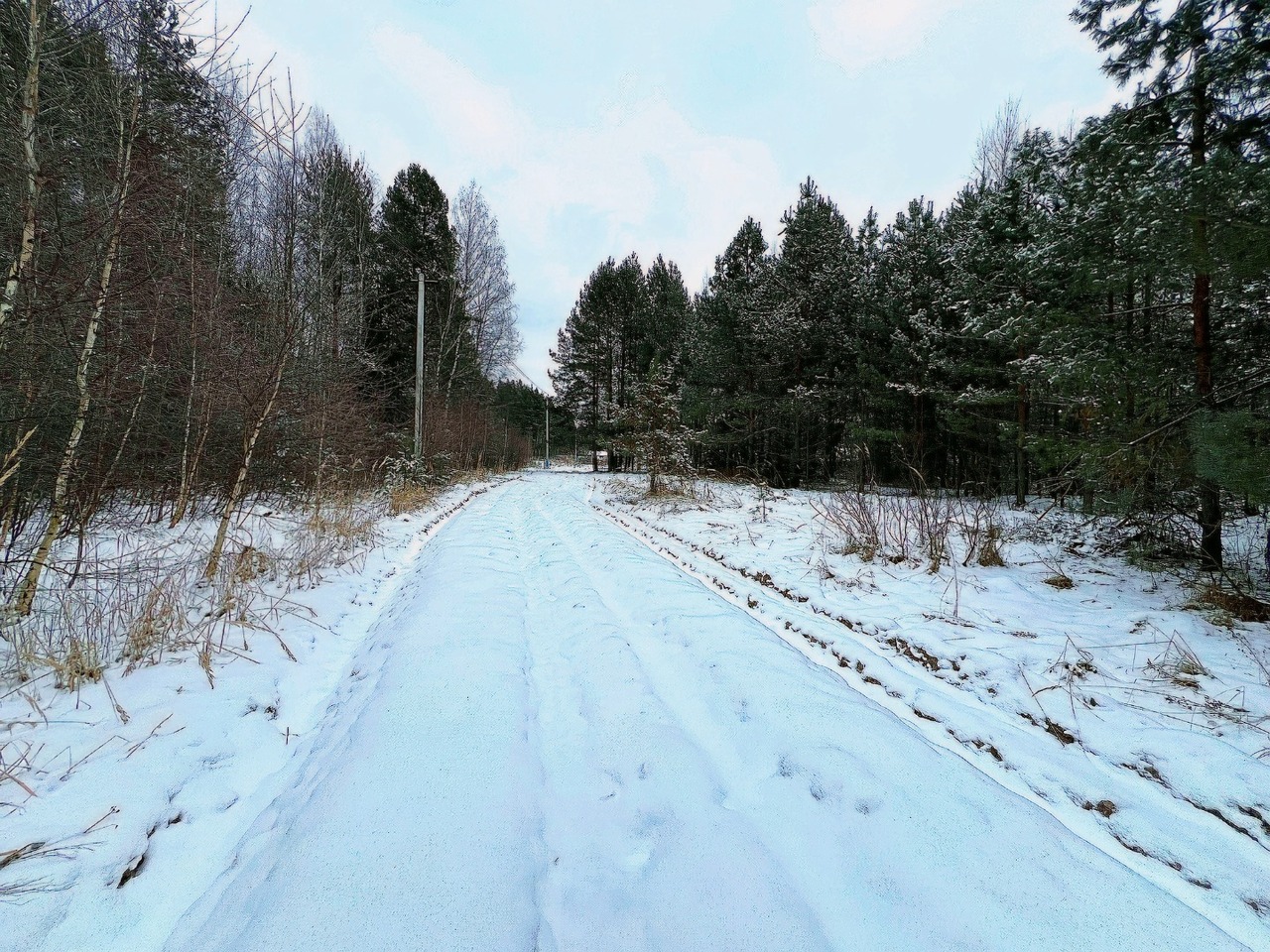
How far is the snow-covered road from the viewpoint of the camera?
4.30 feet

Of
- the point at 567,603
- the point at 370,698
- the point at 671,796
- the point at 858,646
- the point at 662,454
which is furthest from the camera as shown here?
the point at 662,454

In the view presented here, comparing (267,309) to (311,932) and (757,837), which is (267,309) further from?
(757,837)

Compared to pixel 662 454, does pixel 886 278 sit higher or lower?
higher

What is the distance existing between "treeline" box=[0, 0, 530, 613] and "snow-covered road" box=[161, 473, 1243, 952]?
8.24 feet

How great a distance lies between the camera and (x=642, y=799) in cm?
184

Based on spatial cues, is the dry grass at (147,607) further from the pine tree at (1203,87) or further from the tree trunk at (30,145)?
the pine tree at (1203,87)

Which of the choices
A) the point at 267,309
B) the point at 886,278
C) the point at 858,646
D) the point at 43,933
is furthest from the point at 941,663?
the point at 886,278

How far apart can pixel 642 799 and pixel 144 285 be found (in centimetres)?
496

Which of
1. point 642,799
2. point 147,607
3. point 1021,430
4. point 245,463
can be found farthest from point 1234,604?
point 245,463

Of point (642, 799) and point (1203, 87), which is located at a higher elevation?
point (1203, 87)

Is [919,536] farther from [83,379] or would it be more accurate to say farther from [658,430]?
[83,379]

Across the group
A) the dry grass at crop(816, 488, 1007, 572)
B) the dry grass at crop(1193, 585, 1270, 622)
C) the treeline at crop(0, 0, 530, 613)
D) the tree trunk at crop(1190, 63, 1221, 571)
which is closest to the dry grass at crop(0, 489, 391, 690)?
the treeline at crop(0, 0, 530, 613)

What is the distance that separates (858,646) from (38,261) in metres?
5.86

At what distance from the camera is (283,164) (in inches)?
173
